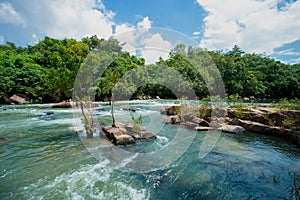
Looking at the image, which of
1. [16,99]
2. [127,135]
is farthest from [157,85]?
[127,135]

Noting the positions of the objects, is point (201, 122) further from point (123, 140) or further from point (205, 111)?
point (123, 140)

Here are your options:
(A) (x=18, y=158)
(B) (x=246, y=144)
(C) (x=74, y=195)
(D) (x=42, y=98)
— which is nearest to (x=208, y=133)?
(B) (x=246, y=144)

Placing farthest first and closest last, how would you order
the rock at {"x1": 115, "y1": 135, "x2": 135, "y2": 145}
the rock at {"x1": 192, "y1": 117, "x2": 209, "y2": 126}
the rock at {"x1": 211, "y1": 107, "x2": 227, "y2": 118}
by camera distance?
the rock at {"x1": 211, "y1": 107, "x2": 227, "y2": 118}, the rock at {"x1": 192, "y1": 117, "x2": 209, "y2": 126}, the rock at {"x1": 115, "y1": 135, "x2": 135, "y2": 145}

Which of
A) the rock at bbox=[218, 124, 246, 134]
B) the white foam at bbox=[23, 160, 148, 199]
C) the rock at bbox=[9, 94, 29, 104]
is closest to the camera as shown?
the white foam at bbox=[23, 160, 148, 199]

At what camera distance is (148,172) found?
3863mm

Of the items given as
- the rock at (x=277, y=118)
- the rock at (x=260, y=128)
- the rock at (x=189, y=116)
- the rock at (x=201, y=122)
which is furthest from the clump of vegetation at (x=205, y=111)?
the rock at (x=277, y=118)

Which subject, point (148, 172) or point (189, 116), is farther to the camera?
point (189, 116)

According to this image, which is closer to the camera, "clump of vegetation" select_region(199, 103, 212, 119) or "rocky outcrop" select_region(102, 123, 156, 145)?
"rocky outcrop" select_region(102, 123, 156, 145)

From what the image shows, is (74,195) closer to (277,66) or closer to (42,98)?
(42,98)

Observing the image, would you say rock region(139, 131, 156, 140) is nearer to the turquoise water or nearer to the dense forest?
the turquoise water

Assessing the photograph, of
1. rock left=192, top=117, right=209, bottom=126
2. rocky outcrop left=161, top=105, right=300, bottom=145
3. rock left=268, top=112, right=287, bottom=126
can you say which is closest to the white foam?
rocky outcrop left=161, top=105, right=300, bottom=145

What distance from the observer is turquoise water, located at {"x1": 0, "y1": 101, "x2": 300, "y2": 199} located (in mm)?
3078

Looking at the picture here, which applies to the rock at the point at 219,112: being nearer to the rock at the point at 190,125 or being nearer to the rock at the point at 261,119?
the rock at the point at 261,119

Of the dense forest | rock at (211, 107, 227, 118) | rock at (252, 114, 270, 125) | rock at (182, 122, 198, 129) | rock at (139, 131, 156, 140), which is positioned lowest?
rock at (139, 131, 156, 140)
